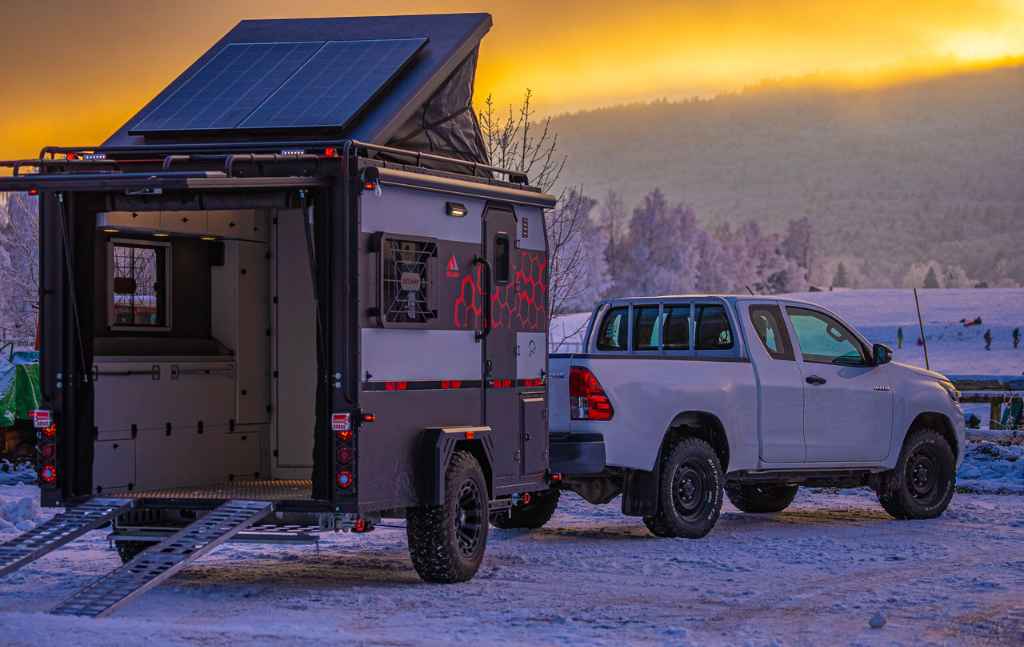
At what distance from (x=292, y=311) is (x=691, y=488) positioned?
400 centimetres

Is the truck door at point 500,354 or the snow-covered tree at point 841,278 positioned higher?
the snow-covered tree at point 841,278

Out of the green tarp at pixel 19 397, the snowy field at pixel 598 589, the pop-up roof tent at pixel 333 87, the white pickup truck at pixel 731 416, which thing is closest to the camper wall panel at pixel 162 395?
the snowy field at pixel 598 589

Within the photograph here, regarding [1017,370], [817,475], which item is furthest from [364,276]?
[1017,370]

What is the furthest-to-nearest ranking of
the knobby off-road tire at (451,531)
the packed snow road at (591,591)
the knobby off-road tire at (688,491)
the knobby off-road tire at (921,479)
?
the knobby off-road tire at (921,479)
the knobby off-road tire at (688,491)
the knobby off-road tire at (451,531)
the packed snow road at (591,591)

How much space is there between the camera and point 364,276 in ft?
36.7

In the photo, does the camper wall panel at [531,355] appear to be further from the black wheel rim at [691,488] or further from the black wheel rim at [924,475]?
the black wheel rim at [924,475]

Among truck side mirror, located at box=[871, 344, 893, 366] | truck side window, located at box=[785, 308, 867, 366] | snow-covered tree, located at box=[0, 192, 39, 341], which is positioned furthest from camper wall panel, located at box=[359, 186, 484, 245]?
snow-covered tree, located at box=[0, 192, 39, 341]

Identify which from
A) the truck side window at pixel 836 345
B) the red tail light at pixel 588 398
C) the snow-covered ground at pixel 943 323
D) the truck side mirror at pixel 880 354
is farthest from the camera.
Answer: the snow-covered ground at pixel 943 323

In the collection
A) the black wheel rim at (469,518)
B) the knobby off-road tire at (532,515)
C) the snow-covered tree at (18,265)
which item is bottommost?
the knobby off-road tire at (532,515)

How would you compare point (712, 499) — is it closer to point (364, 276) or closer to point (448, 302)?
point (448, 302)

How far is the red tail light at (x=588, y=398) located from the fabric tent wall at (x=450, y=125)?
201 centimetres

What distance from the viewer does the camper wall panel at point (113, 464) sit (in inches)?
473

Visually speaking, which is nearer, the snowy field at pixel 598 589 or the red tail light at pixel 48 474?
the snowy field at pixel 598 589

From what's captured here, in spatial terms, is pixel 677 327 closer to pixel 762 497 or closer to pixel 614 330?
pixel 614 330
